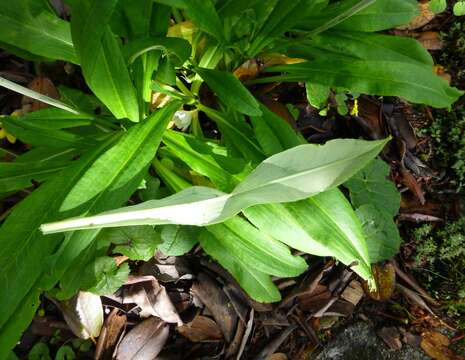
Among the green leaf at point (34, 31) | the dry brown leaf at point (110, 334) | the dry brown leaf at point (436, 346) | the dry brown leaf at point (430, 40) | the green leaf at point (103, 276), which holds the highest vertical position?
the green leaf at point (34, 31)

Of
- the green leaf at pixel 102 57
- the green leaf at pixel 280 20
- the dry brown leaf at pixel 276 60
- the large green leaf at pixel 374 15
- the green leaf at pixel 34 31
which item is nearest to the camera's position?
the green leaf at pixel 102 57

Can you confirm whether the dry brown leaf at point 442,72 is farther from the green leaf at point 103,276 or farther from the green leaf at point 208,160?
the green leaf at point 103,276

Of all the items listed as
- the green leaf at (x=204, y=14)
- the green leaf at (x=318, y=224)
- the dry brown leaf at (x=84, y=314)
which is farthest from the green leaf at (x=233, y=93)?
the dry brown leaf at (x=84, y=314)

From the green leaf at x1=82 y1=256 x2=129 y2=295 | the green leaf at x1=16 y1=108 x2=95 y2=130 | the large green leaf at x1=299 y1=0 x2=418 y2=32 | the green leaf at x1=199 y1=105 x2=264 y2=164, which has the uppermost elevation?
the green leaf at x1=16 y1=108 x2=95 y2=130

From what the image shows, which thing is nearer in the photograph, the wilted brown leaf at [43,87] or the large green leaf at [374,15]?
the large green leaf at [374,15]

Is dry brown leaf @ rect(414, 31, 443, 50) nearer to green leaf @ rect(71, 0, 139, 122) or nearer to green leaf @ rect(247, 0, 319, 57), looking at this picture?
green leaf @ rect(247, 0, 319, 57)

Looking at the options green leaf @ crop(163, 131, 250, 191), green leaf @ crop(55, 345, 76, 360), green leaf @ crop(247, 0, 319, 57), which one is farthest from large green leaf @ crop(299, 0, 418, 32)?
green leaf @ crop(55, 345, 76, 360)

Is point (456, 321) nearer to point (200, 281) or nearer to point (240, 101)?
point (200, 281)
